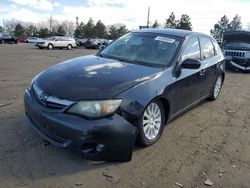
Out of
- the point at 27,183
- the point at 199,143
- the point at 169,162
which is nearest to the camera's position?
the point at 27,183

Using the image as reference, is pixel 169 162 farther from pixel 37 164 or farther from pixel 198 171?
pixel 37 164

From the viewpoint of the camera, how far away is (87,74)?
4238 mm

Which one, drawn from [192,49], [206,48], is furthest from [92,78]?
[206,48]

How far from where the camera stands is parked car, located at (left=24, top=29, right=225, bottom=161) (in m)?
3.63

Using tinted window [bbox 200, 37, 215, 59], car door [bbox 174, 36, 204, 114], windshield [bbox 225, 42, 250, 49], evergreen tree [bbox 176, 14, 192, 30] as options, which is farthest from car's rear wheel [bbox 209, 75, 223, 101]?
evergreen tree [bbox 176, 14, 192, 30]

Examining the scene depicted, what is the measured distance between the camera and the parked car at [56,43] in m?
34.0

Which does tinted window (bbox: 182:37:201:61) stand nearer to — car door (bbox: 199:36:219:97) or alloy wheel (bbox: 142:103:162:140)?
car door (bbox: 199:36:219:97)

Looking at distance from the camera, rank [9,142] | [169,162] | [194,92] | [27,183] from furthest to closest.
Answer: [194,92], [9,142], [169,162], [27,183]

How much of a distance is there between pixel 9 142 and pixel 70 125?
1293 millimetres

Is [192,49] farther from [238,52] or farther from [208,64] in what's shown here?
[238,52]

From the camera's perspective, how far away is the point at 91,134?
3553 millimetres

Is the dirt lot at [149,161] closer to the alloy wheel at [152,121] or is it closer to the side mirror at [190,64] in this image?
the alloy wheel at [152,121]

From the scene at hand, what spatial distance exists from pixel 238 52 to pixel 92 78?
11516 mm

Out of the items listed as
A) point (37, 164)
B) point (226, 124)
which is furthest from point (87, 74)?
point (226, 124)
